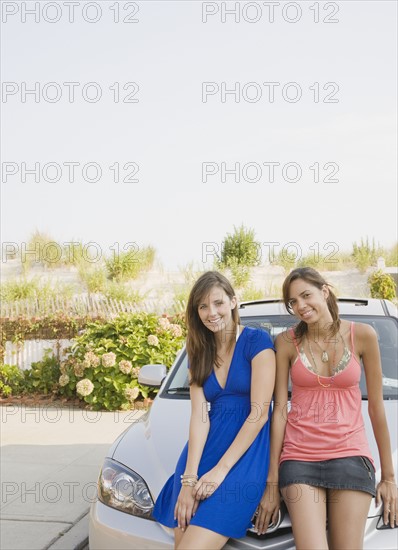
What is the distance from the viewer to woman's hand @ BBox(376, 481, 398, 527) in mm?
3191

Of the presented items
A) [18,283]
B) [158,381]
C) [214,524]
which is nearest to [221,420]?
[214,524]

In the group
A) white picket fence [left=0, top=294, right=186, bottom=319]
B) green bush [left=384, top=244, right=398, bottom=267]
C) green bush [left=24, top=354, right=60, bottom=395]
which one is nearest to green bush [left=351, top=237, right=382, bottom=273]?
green bush [left=384, top=244, right=398, bottom=267]

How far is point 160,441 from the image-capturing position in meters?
3.88

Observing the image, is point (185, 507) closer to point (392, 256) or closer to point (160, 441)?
point (160, 441)

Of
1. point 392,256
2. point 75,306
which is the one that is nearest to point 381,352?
point 75,306

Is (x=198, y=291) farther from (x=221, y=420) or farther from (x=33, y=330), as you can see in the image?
(x=33, y=330)

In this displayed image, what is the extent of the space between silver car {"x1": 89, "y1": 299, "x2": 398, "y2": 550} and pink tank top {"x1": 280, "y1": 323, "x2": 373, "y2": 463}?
0.95ft

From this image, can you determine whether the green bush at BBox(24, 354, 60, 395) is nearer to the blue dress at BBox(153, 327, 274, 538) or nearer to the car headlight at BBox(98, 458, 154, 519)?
the car headlight at BBox(98, 458, 154, 519)

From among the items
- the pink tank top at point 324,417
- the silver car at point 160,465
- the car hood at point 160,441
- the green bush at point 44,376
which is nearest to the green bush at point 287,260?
the green bush at point 44,376

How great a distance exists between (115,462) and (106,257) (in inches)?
708

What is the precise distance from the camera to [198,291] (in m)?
3.47

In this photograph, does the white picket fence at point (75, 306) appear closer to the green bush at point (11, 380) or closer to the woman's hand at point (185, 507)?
the green bush at point (11, 380)

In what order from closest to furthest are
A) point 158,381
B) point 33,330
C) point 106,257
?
point 158,381 → point 33,330 → point 106,257

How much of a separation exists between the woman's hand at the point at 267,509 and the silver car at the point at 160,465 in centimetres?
4
